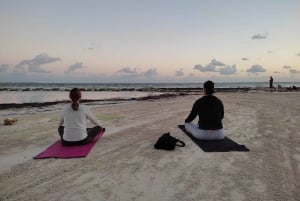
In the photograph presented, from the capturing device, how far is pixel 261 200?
4098mm

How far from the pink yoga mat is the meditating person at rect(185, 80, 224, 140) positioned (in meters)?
2.69

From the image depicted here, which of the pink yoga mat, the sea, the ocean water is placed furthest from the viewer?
the ocean water

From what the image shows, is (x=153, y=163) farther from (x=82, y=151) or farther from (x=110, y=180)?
(x=82, y=151)

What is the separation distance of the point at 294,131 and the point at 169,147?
4.27 metres

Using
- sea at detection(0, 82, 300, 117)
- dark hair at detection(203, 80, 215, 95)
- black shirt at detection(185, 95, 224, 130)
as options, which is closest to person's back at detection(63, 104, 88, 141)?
black shirt at detection(185, 95, 224, 130)

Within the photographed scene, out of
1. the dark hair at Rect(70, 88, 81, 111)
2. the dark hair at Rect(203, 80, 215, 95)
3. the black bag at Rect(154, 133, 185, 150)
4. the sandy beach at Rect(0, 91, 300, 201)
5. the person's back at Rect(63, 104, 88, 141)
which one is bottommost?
the sandy beach at Rect(0, 91, 300, 201)

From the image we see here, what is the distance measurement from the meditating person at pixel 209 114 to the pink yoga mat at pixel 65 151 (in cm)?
269

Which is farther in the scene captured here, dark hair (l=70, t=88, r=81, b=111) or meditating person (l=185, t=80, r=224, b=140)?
meditating person (l=185, t=80, r=224, b=140)

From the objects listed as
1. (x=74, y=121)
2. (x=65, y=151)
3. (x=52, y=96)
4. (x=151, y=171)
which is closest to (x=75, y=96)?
(x=74, y=121)

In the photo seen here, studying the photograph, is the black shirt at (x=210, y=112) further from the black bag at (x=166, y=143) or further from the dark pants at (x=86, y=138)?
the dark pants at (x=86, y=138)

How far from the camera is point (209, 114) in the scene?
288 inches

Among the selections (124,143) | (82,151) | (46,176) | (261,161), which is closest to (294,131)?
(261,161)

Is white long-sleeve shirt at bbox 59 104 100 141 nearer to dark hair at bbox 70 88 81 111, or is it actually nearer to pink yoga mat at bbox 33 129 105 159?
Answer: dark hair at bbox 70 88 81 111

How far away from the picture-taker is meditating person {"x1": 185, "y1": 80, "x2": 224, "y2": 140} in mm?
7312
